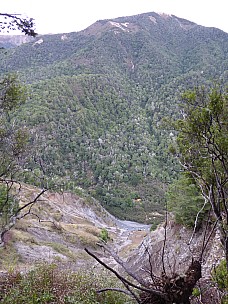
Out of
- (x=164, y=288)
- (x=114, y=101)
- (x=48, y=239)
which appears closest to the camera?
(x=164, y=288)

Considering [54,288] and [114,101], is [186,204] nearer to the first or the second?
[54,288]

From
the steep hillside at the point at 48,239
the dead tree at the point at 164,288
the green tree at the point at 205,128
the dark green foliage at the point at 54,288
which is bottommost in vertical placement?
the steep hillside at the point at 48,239

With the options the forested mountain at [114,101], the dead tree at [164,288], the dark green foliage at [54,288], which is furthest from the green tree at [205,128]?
the forested mountain at [114,101]

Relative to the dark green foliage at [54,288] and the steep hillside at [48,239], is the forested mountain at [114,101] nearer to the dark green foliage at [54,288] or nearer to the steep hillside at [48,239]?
the steep hillside at [48,239]

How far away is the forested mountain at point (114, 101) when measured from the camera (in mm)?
76000

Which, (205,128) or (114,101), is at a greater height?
(205,128)

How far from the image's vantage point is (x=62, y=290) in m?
5.64

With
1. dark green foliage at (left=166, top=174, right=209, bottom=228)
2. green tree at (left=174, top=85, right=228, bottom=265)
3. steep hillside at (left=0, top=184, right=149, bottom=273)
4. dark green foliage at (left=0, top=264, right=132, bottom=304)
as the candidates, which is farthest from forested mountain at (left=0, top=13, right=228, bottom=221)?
green tree at (left=174, top=85, right=228, bottom=265)

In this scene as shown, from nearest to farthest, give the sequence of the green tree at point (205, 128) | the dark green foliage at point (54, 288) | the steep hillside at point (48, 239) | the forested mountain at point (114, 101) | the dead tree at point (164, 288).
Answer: the dead tree at point (164, 288)
the green tree at point (205, 128)
the dark green foliage at point (54, 288)
the steep hillside at point (48, 239)
the forested mountain at point (114, 101)

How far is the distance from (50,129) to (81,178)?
14474 mm

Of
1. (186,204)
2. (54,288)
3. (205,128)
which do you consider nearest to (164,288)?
(205,128)

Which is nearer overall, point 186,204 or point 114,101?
point 186,204

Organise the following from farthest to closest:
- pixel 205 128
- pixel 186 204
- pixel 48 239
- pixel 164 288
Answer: pixel 48 239, pixel 186 204, pixel 205 128, pixel 164 288

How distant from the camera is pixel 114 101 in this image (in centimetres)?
10450
